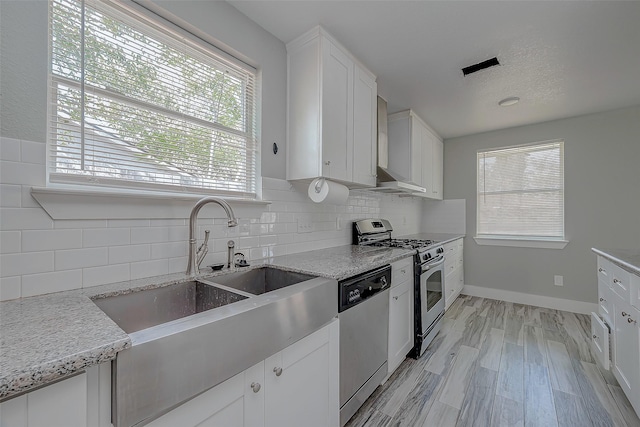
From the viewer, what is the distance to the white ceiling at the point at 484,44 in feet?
5.32

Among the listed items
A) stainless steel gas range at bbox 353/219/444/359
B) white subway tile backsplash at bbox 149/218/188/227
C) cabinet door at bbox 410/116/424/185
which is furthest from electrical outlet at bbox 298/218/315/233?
cabinet door at bbox 410/116/424/185

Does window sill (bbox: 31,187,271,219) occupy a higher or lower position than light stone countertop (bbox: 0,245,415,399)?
higher

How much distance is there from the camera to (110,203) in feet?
3.82

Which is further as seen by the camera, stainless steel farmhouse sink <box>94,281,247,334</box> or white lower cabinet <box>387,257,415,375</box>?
white lower cabinet <box>387,257,415,375</box>

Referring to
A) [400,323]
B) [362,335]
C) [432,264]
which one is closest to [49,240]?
[362,335]

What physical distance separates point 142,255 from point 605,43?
330cm

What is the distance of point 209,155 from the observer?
1610 millimetres

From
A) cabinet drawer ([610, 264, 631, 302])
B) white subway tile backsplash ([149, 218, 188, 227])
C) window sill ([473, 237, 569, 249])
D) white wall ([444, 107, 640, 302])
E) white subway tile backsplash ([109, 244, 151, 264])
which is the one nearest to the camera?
white subway tile backsplash ([109, 244, 151, 264])

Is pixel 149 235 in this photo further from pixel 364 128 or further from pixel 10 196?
pixel 364 128

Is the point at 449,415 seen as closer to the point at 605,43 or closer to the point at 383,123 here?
the point at 383,123

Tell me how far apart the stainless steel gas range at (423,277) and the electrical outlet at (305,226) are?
2.12ft

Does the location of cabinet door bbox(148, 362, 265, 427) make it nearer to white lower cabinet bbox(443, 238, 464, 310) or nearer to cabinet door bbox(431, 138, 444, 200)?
white lower cabinet bbox(443, 238, 464, 310)

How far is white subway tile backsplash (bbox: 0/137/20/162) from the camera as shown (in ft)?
3.06

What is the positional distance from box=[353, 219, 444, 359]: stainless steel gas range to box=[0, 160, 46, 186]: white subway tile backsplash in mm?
2226
